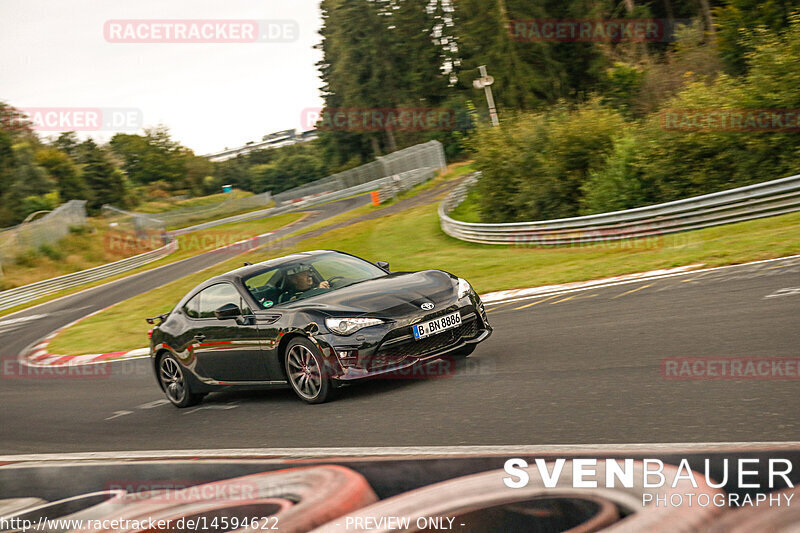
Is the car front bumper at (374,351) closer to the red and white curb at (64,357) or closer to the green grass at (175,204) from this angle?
the red and white curb at (64,357)

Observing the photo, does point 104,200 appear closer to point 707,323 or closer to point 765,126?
point 765,126

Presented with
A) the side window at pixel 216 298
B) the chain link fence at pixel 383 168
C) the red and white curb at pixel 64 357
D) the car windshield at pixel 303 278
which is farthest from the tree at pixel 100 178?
the car windshield at pixel 303 278

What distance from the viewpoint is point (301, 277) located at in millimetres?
Answer: 8609

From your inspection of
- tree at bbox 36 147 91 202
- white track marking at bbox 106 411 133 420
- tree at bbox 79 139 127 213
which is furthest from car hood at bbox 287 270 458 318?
tree at bbox 79 139 127 213

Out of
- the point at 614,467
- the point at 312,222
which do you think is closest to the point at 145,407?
the point at 614,467

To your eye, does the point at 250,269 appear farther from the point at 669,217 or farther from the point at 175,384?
the point at 669,217

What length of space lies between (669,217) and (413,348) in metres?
14.0

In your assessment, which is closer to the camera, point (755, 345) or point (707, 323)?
point (755, 345)

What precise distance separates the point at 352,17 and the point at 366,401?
279 ft

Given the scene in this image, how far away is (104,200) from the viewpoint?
283 feet

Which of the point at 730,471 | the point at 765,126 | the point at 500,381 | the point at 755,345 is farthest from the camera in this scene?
the point at 765,126

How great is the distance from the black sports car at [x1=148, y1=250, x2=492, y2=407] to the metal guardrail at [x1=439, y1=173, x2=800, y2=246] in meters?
12.1

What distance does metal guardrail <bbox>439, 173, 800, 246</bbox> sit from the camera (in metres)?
17.7

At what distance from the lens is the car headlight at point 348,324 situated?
7.36 meters
